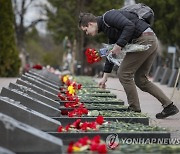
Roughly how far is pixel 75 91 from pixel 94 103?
6.43 feet

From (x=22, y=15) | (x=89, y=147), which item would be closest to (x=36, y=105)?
(x=89, y=147)

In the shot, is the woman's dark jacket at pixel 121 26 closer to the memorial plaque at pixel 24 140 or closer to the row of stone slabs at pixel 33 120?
the row of stone slabs at pixel 33 120

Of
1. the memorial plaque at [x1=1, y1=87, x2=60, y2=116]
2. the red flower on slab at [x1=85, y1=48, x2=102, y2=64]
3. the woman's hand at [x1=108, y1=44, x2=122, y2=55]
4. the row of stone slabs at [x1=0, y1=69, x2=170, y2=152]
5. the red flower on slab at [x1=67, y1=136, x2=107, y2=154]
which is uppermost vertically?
the red flower on slab at [x1=85, y1=48, x2=102, y2=64]

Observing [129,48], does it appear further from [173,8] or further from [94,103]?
[173,8]

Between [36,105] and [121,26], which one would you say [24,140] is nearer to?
[36,105]

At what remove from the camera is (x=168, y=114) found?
8.61 m

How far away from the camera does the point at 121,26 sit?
7.62m

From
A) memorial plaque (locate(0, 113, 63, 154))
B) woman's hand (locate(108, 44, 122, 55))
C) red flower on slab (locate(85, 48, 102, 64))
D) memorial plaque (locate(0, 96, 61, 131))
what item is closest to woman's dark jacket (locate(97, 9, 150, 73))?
woman's hand (locate(108, 44, 122, 55))

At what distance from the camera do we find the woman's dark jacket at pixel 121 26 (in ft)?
25.0

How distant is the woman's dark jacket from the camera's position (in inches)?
299

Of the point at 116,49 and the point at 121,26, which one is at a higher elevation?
the point at 121,26

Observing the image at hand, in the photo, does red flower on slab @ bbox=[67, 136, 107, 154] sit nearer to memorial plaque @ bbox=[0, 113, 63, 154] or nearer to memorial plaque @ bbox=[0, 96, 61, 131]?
memorial plaque @ bbox=[0, 113, 63, 154]

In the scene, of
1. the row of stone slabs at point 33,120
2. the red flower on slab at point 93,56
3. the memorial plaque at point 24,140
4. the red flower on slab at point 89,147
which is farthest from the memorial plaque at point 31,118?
the red flower on slab at point 93,56

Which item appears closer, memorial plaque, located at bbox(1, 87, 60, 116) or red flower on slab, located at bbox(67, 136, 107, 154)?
red flower on slab, located at bbox(67, 136, 107, 154)
